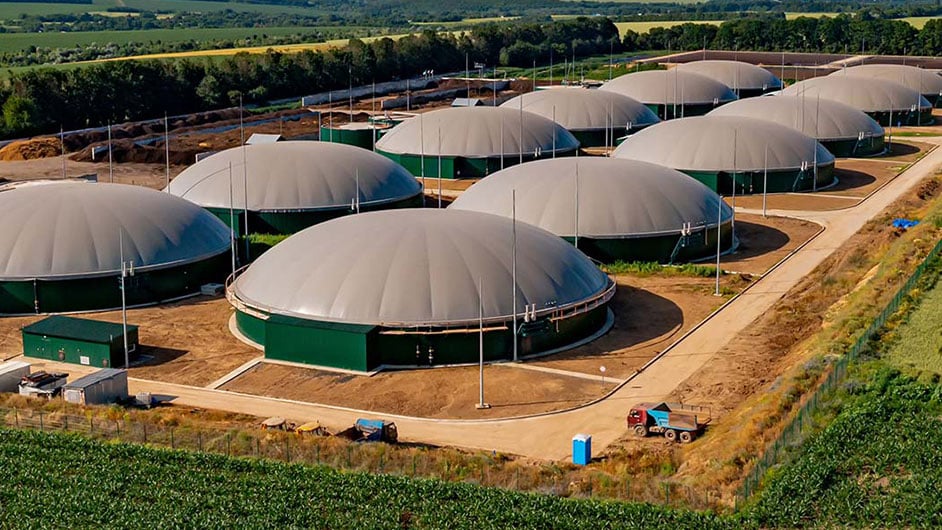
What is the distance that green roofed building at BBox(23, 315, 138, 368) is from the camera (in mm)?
45494

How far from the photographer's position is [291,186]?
225ft

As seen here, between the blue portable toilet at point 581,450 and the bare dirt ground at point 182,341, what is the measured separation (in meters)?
14.7

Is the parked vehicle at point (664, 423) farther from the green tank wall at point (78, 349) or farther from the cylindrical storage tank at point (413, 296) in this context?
the green tank wall at point (78, 349)

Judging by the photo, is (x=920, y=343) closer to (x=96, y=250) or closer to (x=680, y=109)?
(x=96, y=250)

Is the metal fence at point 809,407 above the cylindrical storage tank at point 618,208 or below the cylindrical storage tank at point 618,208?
below

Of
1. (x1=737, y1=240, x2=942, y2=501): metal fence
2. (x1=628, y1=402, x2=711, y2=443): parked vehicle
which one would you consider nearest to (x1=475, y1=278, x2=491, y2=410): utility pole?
(x1=628, y1=402, x2=711, y2=443): parked vehicle

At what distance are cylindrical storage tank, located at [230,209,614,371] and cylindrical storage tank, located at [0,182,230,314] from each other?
230 inches

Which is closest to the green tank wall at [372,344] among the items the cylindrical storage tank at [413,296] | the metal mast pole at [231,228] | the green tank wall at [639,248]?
the cylindrical storage tank at [413,296]

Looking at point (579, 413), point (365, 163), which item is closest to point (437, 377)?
point (579, 413)

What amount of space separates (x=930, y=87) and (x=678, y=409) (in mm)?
107848

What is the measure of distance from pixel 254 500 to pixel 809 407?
1663cm

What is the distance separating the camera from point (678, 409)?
39375 mm

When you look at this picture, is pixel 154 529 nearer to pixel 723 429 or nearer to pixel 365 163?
pixel 723 429

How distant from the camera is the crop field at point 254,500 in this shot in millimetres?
30281
